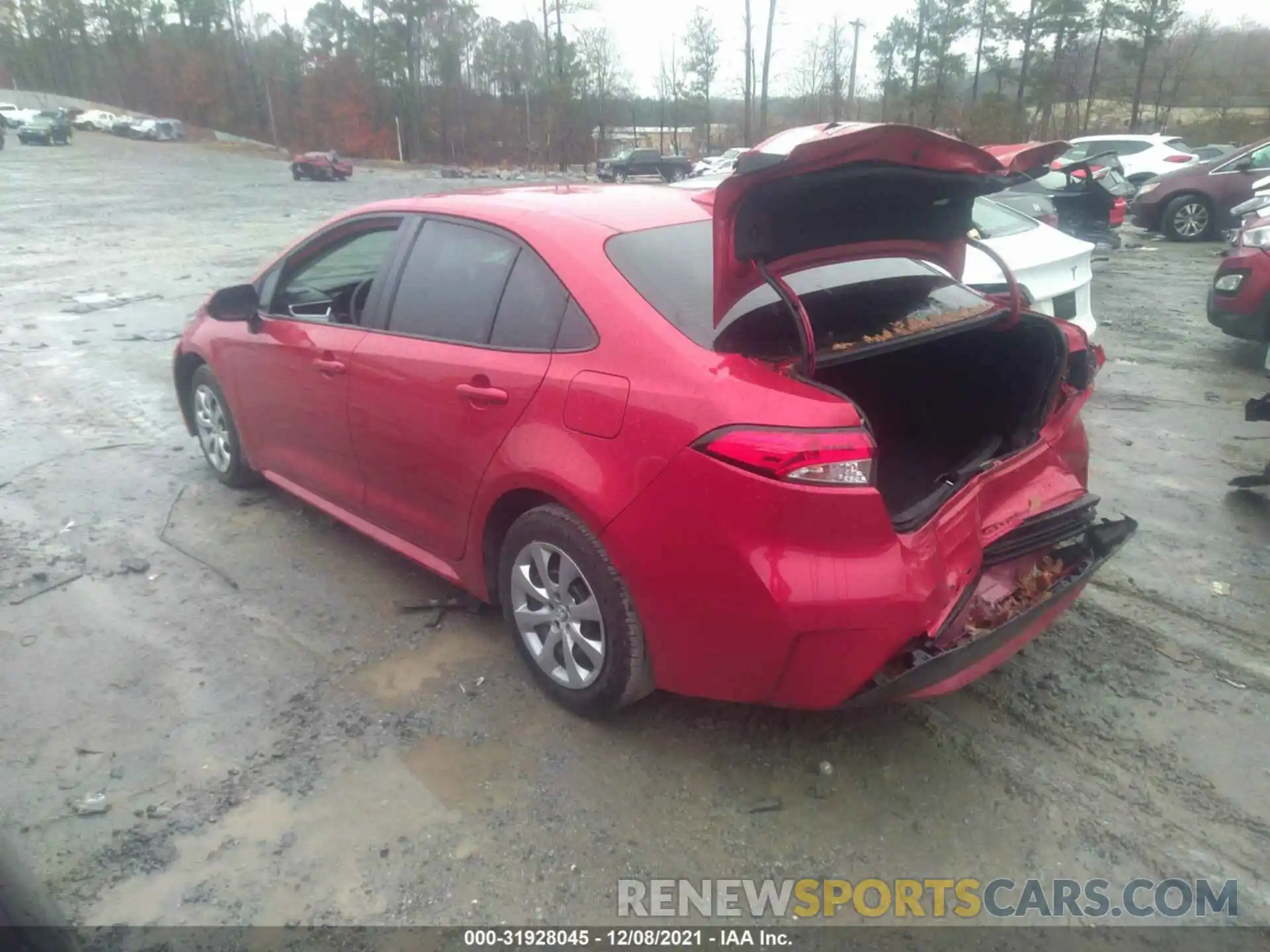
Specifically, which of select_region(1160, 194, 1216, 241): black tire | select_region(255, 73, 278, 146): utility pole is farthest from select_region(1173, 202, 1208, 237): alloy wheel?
select_region(255, 73, 278, 146): utility pole

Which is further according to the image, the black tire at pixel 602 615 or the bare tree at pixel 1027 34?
the bare tree at pixel 1027 34

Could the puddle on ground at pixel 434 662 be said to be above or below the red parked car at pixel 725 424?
below

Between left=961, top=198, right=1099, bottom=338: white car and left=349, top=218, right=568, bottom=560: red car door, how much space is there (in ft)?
11.5

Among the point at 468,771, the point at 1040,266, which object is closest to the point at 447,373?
the point at 468,771

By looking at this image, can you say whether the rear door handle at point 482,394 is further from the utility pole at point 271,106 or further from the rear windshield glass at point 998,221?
the utility pole at point 271,106

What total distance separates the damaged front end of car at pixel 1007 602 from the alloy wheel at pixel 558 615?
0.85 meters

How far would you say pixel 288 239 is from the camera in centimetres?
1677

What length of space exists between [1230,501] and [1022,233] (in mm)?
2675

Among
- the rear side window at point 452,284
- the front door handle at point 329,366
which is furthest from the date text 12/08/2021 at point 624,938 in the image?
the front door handle at point 329,366

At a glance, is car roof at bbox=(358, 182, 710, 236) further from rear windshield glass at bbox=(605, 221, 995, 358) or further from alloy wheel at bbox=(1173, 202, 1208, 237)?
alloy wheel at bbox=(1173, 202, 1208, 237)

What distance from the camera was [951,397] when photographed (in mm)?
3729

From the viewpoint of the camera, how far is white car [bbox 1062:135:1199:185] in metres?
22.1

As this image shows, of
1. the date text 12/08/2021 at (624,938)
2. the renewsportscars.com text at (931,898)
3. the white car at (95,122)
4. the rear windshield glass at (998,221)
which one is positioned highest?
the white car at (95,122)

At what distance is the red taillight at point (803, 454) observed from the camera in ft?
7.88
